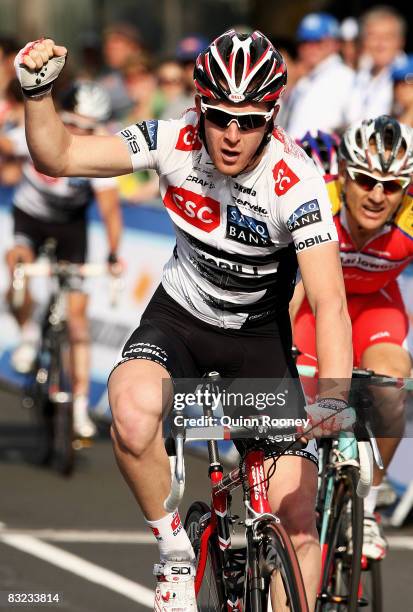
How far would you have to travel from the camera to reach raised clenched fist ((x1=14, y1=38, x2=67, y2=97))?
5.02 meters

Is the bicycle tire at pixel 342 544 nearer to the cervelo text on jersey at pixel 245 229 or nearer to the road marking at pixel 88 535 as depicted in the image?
the cervelo text on jersey at pixel 245 229

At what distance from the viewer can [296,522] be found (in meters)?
5.24

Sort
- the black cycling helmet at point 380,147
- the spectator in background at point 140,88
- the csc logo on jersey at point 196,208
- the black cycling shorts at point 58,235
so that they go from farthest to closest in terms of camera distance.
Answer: the spectator in background at point 140,88, the black cycling shorts at point 58,235, the black cycling helmet at point 380,147, the csc logo on jersey at point 196,208

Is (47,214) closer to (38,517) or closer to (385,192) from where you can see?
(38,517)

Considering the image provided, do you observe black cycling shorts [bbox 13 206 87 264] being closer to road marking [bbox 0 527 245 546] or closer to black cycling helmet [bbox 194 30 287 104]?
road marking [bbox 0 527 245 546]

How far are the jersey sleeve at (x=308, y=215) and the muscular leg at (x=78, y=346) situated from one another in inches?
222

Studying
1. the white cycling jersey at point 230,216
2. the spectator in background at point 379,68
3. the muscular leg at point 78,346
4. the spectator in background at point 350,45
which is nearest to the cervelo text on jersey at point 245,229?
the white cycling jersey at point 230,216

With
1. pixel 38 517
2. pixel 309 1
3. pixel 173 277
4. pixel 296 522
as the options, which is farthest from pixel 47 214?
pixel 309 1

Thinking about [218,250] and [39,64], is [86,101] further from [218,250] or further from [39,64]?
[39,64]

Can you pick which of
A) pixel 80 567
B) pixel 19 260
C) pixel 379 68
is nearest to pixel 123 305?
pixel 19 260

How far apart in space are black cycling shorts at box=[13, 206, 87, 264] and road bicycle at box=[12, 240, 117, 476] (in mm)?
295

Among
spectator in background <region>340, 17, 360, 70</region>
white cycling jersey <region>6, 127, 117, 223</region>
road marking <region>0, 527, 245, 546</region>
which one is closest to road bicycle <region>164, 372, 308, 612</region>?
road marking <region>0, 527, 245, 546</region>

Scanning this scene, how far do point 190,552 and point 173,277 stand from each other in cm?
106

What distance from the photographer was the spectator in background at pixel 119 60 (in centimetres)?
1658
